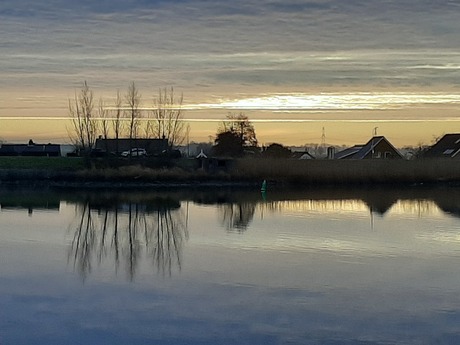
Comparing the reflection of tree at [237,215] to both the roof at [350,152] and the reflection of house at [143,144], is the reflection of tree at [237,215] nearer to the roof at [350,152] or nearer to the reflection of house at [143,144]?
the reflection of house at [143,144]

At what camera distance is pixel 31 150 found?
40.4 metres

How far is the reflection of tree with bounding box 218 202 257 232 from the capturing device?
14.3 metres

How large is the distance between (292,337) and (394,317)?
1219mm

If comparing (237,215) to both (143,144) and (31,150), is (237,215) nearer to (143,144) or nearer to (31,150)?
(143,144)

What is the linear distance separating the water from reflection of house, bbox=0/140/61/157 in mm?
22943

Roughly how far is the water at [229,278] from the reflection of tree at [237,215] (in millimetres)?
47

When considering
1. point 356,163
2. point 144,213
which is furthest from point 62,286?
point 356,163

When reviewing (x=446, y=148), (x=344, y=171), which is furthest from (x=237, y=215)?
(x=446, y=148)

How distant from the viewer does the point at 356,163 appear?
30703mm

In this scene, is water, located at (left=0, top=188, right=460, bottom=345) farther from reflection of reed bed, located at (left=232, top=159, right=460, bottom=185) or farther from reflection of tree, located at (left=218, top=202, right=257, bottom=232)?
reflection of reed bed, located at (left=232, top=159, right=460, bottom=185)

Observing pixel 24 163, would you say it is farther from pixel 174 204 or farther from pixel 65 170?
pixel 174 204

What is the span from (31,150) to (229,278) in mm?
33796

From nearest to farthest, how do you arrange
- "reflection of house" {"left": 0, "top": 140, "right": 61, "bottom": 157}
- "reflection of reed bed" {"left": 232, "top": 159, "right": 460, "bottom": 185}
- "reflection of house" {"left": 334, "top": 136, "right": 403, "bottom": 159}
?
"reflection of reed bed" {"left": 232, "top": 159, "right": 460, "bottom": 185}, "reflection of house" {"left": 0, "top": 140, "right": 61, "bottom": 157}, "reflection of house" {"left": 334, "top": 136, "right": 403, "bottom": 159}

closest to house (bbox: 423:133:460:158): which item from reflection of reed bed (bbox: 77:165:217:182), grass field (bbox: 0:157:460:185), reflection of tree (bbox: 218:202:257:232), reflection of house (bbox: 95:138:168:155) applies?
grass field (bbox: 0:157:460:185)
